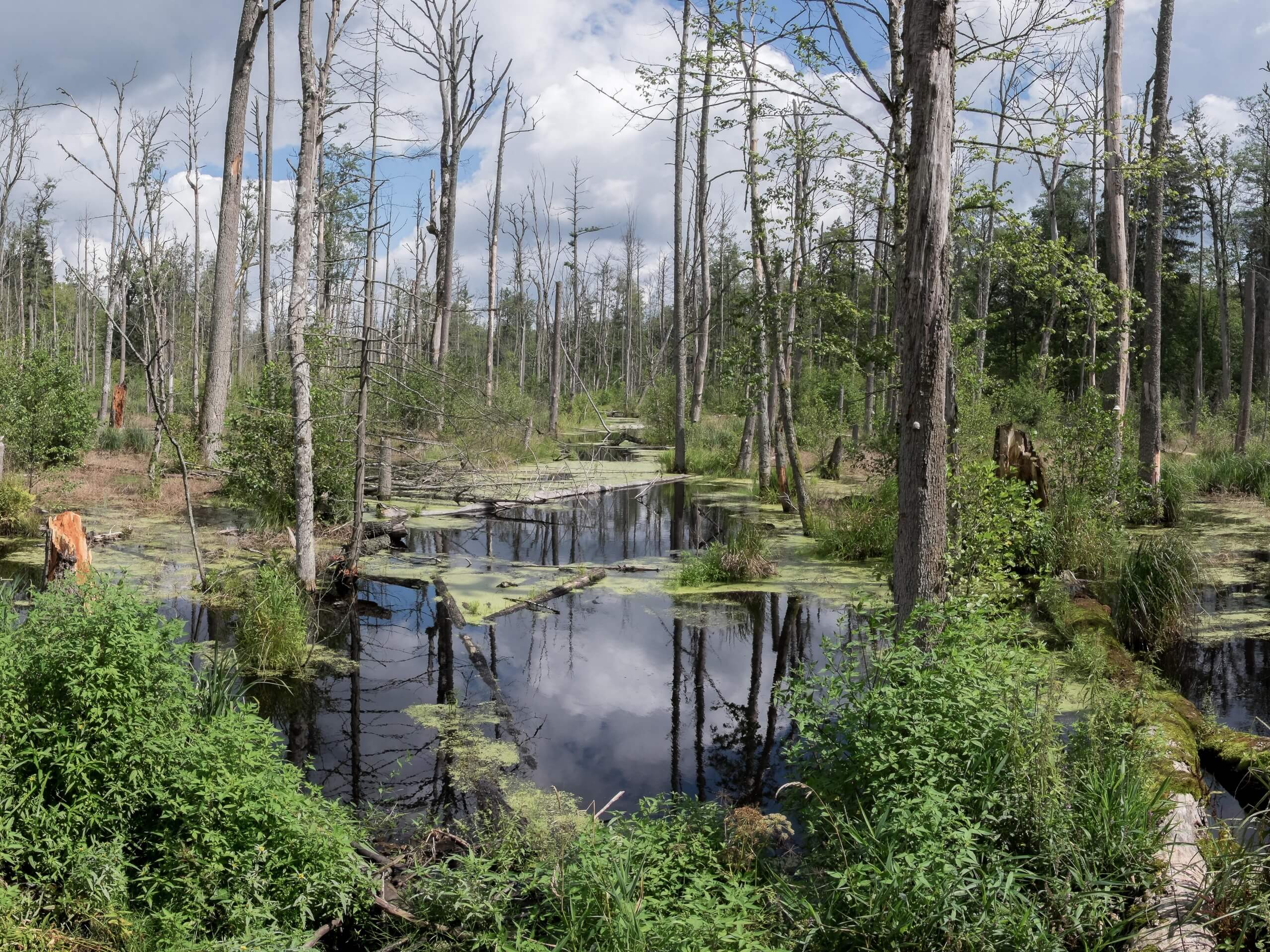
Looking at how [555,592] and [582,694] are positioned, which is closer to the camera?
[582,694]

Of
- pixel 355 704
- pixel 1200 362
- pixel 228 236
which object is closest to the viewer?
pixel 355 704

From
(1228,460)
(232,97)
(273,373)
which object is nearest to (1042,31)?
(273,373)

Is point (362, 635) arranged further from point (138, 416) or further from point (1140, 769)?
point (138, 416)

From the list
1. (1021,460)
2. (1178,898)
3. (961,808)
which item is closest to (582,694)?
(961,808)

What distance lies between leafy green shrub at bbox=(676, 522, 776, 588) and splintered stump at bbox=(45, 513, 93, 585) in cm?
607

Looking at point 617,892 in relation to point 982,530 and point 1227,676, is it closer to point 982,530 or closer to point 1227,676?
point 982,530

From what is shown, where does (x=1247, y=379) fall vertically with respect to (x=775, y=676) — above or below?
above

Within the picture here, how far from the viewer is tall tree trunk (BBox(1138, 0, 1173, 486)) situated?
12328 millimetres

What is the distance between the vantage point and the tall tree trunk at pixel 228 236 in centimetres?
1608

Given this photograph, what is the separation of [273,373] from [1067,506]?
1022 centimetres

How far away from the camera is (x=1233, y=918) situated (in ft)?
10.9

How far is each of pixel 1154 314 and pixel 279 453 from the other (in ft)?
40.8

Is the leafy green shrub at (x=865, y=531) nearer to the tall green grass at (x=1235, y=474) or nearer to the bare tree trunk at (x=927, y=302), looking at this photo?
the bare tree trunk at (x=927, y=302)

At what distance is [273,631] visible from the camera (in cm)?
718
